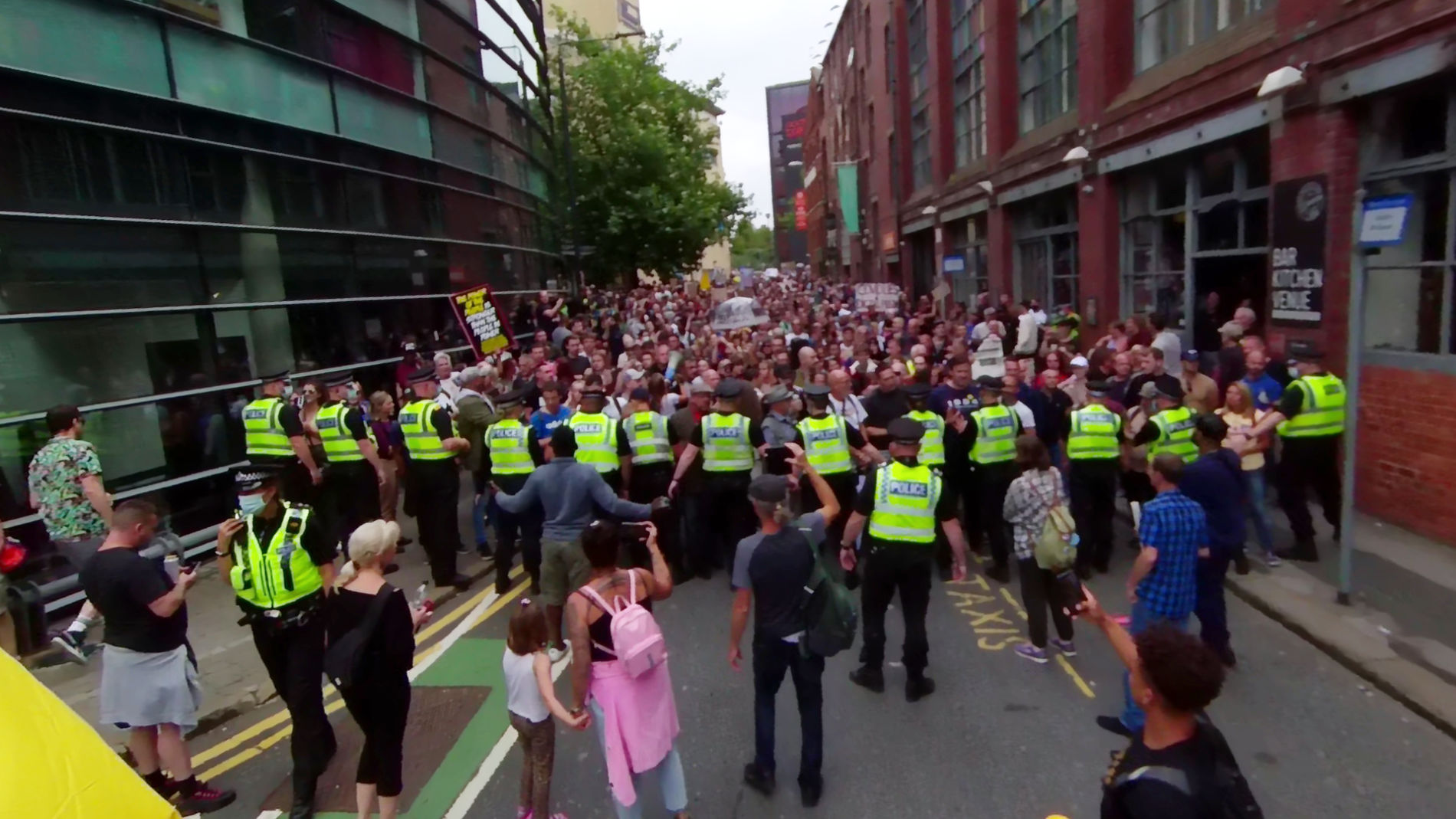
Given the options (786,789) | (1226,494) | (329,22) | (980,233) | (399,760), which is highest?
(329,22)

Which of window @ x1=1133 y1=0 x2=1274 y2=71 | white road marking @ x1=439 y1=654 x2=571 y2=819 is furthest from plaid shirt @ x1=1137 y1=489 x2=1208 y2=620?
window @ x1=1133 y1=0 x2=1274 y2=71

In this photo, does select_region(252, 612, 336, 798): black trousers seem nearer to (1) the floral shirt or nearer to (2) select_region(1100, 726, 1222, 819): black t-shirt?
(1) the floral shirt

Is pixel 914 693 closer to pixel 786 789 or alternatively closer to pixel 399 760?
pixel 786 789

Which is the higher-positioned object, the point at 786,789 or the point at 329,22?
the point at 329,22

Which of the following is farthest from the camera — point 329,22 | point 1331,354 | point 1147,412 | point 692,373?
point 329,22

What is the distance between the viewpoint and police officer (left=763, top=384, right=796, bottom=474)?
802cm

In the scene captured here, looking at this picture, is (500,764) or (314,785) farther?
(500,764)

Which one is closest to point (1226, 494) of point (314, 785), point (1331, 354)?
point (1331, 354)

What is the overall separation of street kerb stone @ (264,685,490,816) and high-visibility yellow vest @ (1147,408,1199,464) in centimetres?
580

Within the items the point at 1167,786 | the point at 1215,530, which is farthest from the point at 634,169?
the point at 1167,786

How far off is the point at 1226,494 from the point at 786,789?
11.1 ft

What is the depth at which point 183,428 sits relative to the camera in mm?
10109

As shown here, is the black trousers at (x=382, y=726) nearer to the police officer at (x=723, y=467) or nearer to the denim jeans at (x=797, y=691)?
the denim jeans at (x=797, y=691)

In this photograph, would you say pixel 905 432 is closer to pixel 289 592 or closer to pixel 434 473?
pixel 289 592
